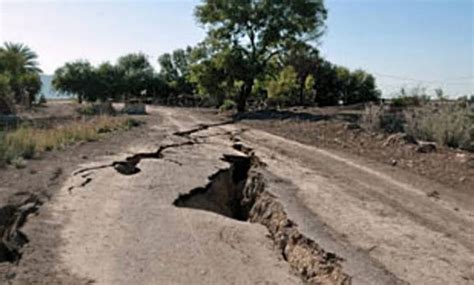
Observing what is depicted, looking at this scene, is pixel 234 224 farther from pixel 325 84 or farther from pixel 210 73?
pixel 325 84

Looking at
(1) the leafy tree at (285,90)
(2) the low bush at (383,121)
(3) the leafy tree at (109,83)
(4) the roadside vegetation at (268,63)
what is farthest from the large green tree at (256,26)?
(3) the leafy tree at (109,83)

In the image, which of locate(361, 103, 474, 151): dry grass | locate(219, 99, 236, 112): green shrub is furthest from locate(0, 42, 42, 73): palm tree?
locate(361, 103, 474, 151): dry grass

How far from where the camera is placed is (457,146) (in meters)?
15.6

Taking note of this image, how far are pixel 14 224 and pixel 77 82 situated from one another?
7479 centimetres

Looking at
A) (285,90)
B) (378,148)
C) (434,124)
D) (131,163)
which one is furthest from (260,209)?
(285,90)

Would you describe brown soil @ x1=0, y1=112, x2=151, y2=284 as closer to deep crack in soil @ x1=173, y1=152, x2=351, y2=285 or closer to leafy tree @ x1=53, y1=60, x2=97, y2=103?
deep crack in soil @ x1=173, y1=152, x2=351, y2=285

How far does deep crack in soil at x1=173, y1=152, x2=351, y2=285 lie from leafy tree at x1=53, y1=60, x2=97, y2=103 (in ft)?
219

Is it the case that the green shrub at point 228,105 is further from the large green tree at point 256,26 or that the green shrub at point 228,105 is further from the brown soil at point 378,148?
the brown soil at point 378,148

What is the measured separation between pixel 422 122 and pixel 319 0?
73.8 feet

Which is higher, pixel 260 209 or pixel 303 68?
pixel 303 68

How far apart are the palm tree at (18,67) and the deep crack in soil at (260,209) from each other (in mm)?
43371

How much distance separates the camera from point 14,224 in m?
7.57

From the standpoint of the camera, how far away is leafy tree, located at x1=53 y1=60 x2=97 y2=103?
79.1 meters

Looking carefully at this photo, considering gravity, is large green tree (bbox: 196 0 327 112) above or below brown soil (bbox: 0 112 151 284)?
above
